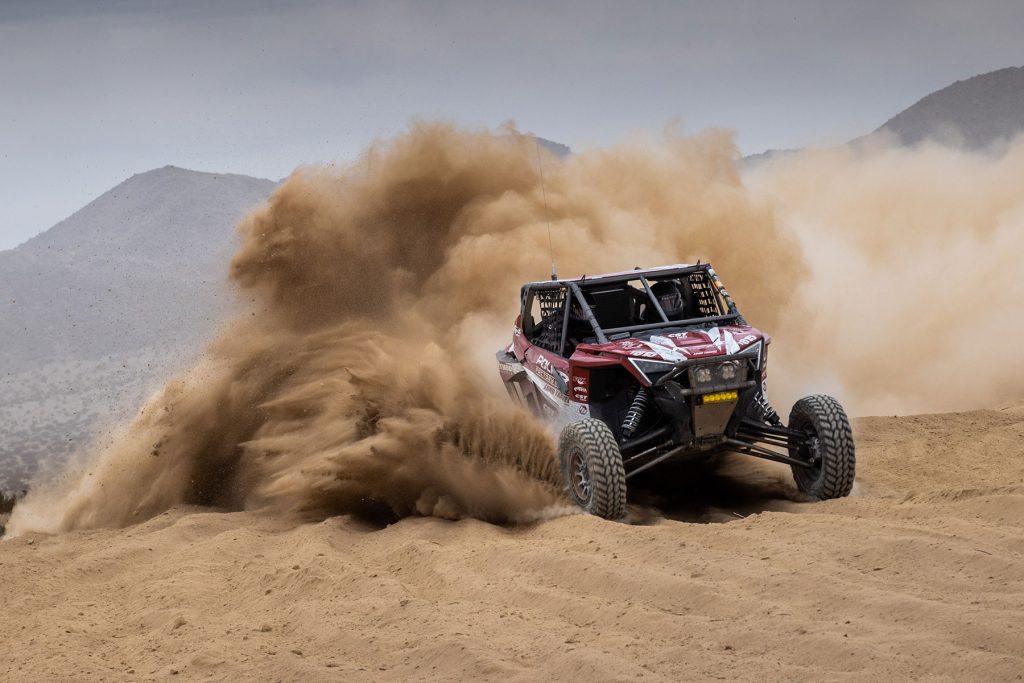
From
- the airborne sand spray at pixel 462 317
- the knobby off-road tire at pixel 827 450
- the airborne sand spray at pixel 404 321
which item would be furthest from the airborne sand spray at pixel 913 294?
the knobby off-road tire at pixel 827 450

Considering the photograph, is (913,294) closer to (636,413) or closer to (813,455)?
(813,455)

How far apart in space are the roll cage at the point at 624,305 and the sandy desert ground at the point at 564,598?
172 centimetres

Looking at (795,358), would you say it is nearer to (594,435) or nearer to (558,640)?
(594,435)

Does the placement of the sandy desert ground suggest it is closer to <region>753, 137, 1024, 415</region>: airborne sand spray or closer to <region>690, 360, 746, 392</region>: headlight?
<region>690, 360, 746, 392</region>: headlight

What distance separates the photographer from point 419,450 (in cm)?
857

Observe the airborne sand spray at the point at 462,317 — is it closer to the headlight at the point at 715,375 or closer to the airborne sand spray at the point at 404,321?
the airborne sand spray at the point at 404,321

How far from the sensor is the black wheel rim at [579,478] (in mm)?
7531

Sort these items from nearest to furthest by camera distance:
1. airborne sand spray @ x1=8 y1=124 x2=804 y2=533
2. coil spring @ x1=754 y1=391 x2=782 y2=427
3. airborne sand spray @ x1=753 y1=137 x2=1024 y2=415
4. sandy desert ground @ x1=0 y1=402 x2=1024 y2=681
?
sandy desert ground @ x1=0 y1=402 x2=1024 y2=681 → coil spring @ x1=754 y1=391 x2=782 y2=427 → airborne sand spray @ x1=8 y1=124 x2=804 y2=533 → airborne sand spray @ x1=753 y1=137 x2=1024 y2=415

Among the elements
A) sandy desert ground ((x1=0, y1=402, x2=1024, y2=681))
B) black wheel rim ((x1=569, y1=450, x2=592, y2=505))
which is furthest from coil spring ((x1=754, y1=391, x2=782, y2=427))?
black wheel rim ((x1=569, y1=450, x2=592, y2=505))

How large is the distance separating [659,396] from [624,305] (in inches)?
65.7

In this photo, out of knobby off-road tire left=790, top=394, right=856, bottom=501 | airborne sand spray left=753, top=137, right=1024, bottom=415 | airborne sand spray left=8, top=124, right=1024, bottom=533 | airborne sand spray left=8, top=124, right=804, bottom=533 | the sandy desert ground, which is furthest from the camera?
airborne sand spray left=753, top=137, right=1024, bottom=415

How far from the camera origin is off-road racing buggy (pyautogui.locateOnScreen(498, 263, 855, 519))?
7.47 metres

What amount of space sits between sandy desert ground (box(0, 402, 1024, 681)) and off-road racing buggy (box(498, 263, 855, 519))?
1.41 feet

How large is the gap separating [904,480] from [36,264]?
185 feet
